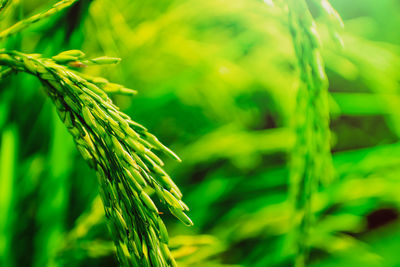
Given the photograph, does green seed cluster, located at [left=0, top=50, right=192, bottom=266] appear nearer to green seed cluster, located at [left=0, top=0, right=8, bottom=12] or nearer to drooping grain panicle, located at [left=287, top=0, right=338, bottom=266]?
green seed cluster, located at [left=0, top=0, right=8, bottom=12]

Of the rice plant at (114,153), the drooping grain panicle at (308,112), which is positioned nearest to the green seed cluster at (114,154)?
the rice plant at (114,153)

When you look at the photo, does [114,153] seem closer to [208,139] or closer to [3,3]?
[3,3]

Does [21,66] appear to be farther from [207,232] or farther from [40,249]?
[207,232]

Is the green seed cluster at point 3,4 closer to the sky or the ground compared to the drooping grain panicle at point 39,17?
closer to the sky

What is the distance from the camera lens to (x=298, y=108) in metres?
0.41

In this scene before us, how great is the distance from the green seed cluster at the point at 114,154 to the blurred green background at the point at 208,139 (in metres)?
0.25

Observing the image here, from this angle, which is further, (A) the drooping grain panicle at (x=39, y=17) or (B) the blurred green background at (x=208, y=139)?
(B) the blurred green background at (x=208, y=139)

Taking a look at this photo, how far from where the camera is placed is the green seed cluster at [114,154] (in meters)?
0.31

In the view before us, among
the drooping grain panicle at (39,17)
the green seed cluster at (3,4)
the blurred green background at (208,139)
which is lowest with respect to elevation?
the blurred green background at (208,139)

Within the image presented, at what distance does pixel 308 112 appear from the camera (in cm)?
38

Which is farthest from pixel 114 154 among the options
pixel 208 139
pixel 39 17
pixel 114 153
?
pixel 208 139

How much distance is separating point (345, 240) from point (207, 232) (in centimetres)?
30

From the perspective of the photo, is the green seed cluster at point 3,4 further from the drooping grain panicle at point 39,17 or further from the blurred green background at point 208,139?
the blurred green background at point 208,139

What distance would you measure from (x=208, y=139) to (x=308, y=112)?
38 cm
